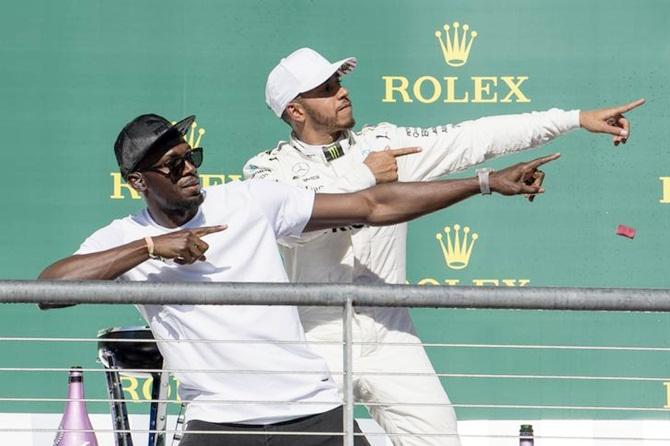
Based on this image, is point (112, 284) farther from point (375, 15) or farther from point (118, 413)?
point (375, 15)

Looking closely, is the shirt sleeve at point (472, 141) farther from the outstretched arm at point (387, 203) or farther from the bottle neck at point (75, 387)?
the bottle neck at point (75, 387)

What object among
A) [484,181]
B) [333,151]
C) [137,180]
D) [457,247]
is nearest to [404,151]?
[484,181]

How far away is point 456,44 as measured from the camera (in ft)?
18.7

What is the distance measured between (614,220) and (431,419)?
59.4 inches

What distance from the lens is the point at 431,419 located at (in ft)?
Answer: 14.6

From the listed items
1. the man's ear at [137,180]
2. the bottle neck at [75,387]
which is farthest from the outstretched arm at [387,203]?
the bottle neck at [75,387]

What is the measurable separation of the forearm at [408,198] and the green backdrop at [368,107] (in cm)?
151

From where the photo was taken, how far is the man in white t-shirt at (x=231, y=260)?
12.6ft

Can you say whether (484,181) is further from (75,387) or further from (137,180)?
(75,387)

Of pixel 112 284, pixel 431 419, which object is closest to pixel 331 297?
pixel 112 284

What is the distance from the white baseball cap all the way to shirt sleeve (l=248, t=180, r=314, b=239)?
2.14 feet

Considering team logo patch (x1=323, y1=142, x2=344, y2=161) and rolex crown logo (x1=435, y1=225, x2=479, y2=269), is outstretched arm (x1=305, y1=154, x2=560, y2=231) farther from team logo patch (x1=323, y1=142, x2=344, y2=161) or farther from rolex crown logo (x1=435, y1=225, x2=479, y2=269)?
rolex crown logo (x1=435, y1=225, x2=479, y2=269)

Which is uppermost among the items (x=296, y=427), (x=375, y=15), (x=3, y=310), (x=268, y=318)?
(x=375, y=15)

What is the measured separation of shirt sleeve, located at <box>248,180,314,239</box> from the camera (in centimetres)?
411
